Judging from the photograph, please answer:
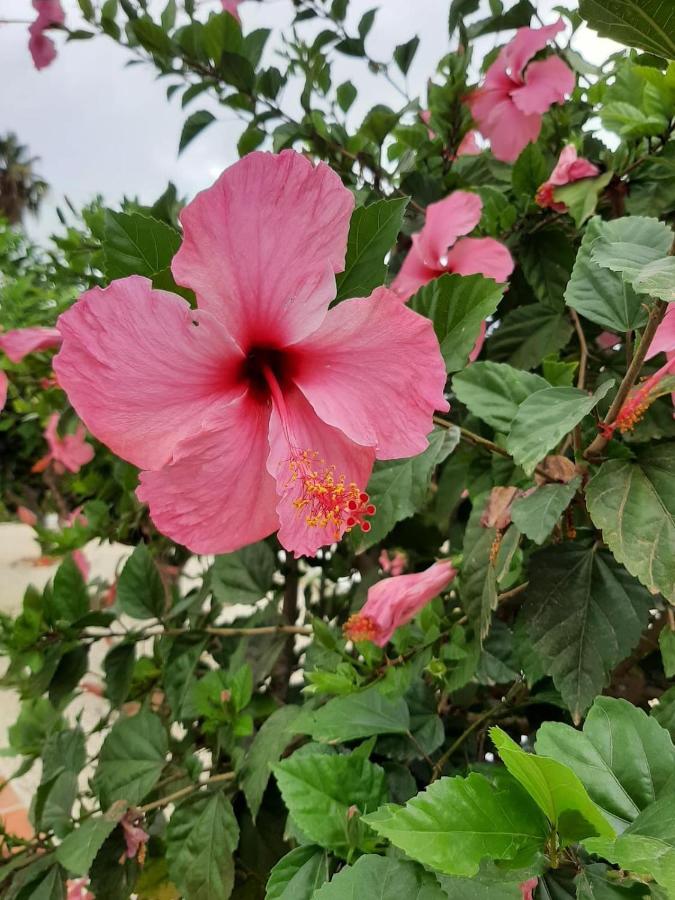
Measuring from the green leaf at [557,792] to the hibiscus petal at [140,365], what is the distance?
0.23m

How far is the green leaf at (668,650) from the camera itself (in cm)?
51

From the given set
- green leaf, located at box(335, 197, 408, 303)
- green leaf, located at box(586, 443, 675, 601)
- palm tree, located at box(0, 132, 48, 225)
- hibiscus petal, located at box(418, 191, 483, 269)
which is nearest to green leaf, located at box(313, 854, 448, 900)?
green leaf, located at box(586, 443, 675, 601)

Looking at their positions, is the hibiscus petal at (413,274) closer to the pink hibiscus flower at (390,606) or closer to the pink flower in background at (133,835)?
the pink hibiscus flower at (390,606)

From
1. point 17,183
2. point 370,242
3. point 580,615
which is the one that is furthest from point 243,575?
point 17,183

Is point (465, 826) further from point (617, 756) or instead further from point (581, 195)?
point (581, 195)

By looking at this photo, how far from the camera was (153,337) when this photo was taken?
13.7 inches

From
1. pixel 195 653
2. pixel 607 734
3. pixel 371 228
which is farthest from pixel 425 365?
pixel 195 653

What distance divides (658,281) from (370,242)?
0.52ft

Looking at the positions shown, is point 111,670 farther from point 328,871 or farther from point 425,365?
point 425,365

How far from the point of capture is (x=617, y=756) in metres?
0.35

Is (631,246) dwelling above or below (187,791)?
above

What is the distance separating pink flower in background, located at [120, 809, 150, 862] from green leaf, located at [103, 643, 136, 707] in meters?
0.13

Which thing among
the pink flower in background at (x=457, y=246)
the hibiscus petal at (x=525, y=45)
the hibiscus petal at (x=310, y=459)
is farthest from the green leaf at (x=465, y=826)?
the hibiscus petal at (x=525, y=45)

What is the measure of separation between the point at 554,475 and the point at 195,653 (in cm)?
51
